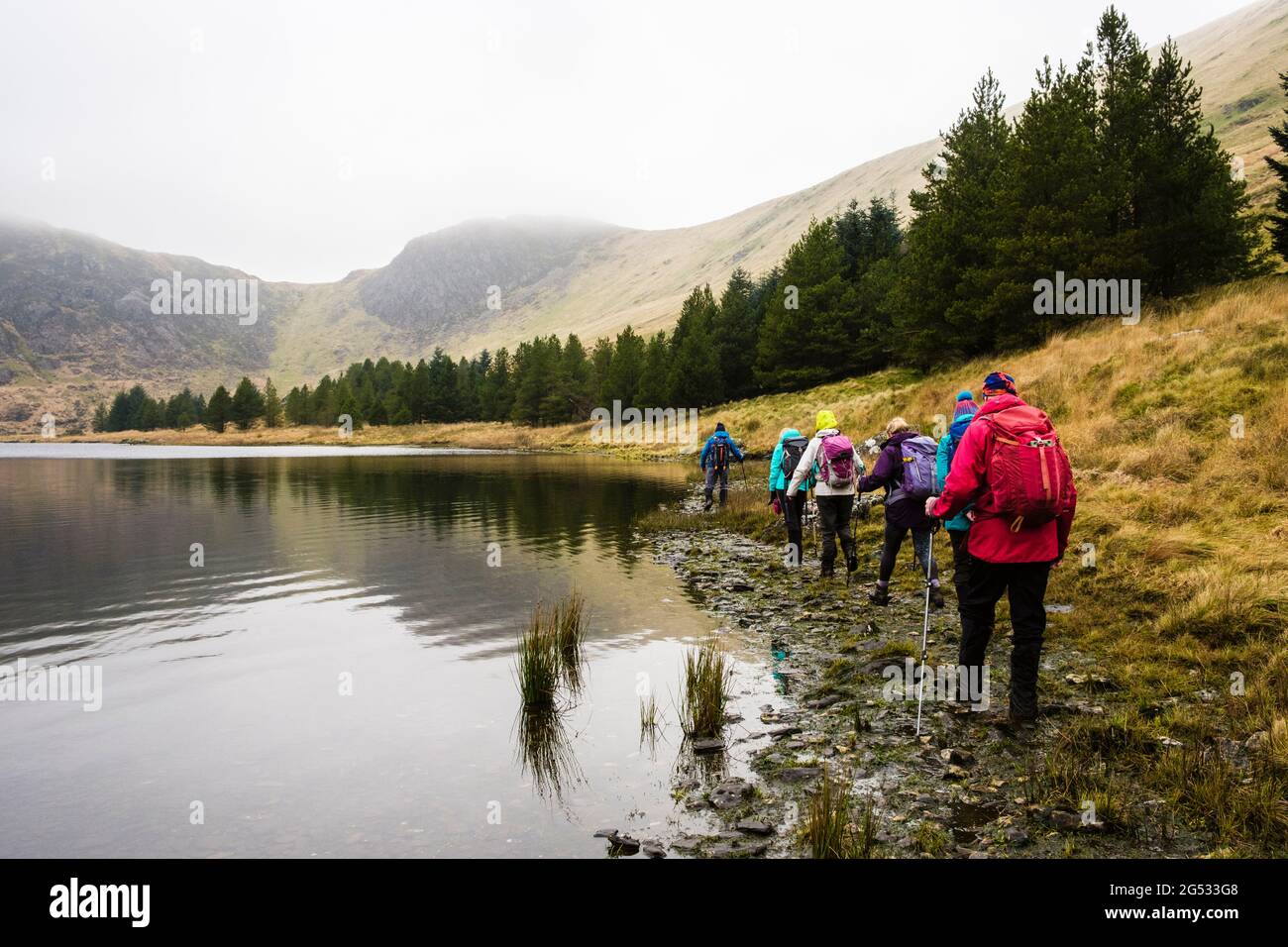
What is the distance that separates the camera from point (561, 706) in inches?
345

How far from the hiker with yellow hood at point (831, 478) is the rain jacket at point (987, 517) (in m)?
6.42

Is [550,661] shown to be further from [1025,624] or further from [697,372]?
[697,372]

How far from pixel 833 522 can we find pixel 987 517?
757 centimetres

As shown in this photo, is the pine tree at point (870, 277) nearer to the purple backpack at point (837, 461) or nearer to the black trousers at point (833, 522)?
the black trousers at point (833, 522)

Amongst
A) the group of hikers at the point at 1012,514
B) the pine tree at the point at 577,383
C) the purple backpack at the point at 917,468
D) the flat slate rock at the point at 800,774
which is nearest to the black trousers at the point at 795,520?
the purple backpack at the point at 917,468

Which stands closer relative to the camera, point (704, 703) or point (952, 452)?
point (704, 703)

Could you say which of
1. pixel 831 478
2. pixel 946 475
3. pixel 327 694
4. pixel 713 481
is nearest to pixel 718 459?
pixel 713 481

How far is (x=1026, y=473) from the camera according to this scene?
664cm

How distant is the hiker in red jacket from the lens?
6.65 m

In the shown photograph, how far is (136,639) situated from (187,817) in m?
7.47

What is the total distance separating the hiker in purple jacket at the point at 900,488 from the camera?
480 inches

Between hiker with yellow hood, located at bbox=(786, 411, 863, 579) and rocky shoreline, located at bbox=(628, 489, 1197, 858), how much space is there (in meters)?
2.57
